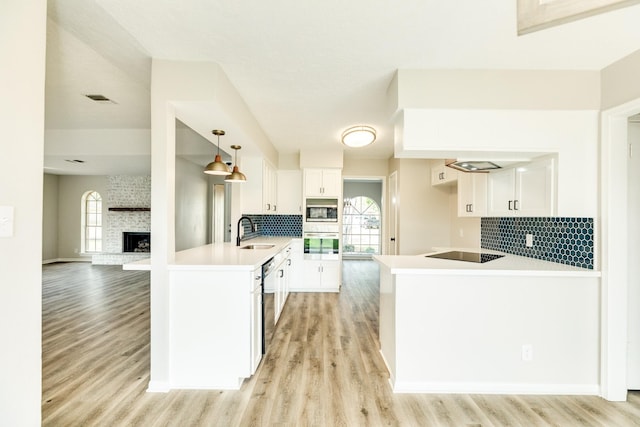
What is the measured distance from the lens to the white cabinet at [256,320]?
2.36 meters

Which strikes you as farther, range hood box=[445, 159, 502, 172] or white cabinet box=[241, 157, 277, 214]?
white cabinet box=[241, 157, 277, 214]

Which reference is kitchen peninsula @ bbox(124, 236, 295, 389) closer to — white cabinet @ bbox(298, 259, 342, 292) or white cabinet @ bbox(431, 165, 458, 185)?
white cabinet @ bbox(298, 259, 342, 292)

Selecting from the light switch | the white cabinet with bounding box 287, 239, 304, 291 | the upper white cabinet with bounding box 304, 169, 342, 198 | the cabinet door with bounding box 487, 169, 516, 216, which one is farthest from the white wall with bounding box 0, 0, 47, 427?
the upper white cabinet with bounding box 304, 169, 342, 198

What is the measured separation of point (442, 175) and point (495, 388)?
293 centimetres

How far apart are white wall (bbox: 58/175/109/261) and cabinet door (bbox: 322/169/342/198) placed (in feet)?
22.1

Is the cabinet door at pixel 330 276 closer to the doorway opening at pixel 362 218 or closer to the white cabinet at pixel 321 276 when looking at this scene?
the white cabinet at pixel 321 276

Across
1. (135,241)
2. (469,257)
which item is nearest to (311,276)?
(469,257)

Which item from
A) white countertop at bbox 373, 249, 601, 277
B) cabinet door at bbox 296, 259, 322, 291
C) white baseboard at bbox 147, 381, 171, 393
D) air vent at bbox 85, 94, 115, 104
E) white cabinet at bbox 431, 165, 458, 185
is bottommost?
white baseboard at bbox 147, 381, 171, 393

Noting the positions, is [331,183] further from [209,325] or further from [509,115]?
[209,325]

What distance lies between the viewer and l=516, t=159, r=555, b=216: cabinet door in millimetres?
2373

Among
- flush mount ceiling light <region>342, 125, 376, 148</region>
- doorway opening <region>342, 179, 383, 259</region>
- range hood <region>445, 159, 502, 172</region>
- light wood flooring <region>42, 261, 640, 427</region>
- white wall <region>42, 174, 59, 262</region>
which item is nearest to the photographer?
light wood flooring <region>42, 261, 640, 427</region>

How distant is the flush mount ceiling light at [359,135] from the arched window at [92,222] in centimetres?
778

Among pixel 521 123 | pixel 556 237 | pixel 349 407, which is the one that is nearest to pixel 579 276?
pixel 556 237

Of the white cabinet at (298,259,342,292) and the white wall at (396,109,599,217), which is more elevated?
the white wall at (396,109,599,217)
